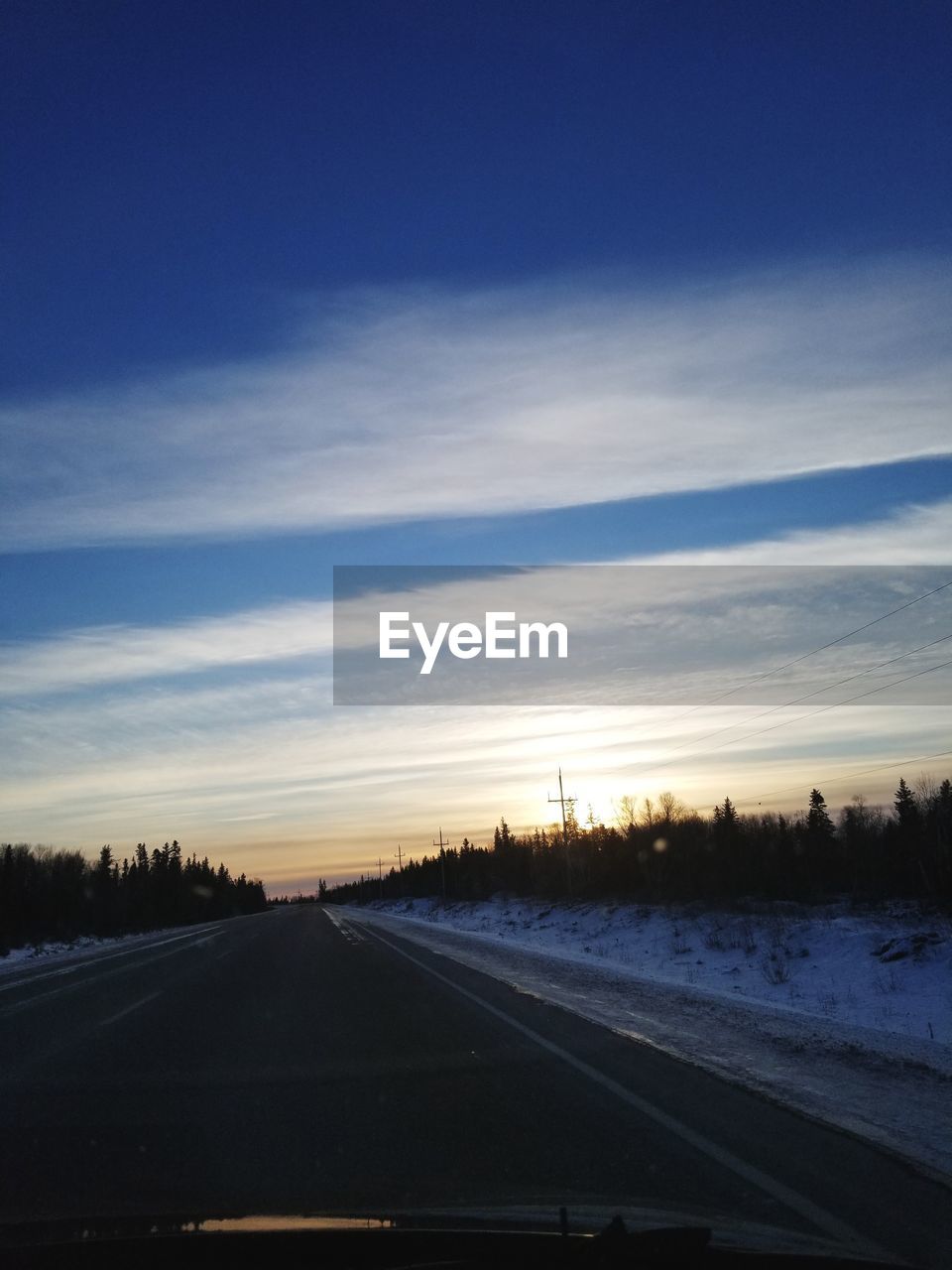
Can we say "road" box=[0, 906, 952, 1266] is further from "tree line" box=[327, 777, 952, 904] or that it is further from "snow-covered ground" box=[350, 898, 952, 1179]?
"tree line" box=[327, 777, 952, 904]

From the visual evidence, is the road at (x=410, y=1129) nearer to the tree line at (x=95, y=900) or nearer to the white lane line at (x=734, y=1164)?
the white lane line at (x=734, y=1164)

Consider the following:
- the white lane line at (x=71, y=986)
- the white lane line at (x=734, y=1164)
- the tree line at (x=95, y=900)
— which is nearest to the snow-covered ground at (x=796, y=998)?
the white lane line at (x=734, y=1164)

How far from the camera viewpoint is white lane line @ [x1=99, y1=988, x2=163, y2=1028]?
14864 mm

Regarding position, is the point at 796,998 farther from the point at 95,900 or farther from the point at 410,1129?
the point at 95,900

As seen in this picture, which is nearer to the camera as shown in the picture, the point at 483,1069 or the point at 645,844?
the point at 483,1069

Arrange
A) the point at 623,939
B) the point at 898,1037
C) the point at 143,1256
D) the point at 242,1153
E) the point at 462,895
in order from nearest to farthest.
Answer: the point at 143,1256 → the point at 242,1153 → the point at 898,1037 → the point at 623,939 → the point at 462,895

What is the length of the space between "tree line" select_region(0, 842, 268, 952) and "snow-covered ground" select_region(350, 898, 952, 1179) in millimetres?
31086

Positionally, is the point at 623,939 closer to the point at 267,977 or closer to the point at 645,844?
the point at 267,977

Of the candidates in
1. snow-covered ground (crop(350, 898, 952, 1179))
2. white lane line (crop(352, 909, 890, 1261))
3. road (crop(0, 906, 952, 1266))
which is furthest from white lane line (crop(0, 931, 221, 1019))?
white lane line (crop(352, 909, 890, 1261))

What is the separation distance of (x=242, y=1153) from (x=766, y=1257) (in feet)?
13.6

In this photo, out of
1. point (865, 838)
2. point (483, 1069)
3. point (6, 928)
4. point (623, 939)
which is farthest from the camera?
point (865, 838)

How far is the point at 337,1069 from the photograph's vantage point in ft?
34.1

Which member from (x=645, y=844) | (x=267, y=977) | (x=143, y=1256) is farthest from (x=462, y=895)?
(x=143, y=1256)

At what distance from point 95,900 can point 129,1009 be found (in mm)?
100221
